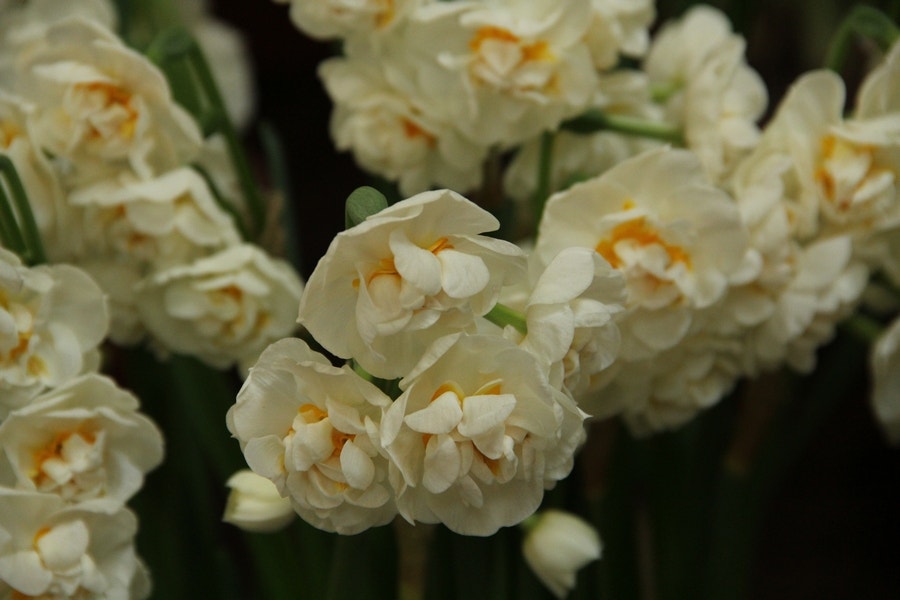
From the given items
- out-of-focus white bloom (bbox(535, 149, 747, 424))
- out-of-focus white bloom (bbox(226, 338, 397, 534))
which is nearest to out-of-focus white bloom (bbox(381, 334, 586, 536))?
out-of-focus white bloom (bbox(226, 338, 397, 534))

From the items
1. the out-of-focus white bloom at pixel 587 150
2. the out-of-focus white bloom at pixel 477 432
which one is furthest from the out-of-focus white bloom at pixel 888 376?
the out-of-focus white bloom at pixel 477 432

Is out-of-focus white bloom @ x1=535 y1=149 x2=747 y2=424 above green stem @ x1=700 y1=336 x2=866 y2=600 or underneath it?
above

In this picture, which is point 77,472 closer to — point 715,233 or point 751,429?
point 715,233

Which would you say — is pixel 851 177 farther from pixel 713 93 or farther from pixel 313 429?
pixel 313 429

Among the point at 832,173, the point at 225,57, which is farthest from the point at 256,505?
the point at 225,57

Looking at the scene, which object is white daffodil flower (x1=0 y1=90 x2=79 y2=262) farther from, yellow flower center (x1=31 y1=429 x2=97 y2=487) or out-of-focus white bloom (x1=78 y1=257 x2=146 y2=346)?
yellow flower center (x1=31 y1=429 x2=97 y2=487)

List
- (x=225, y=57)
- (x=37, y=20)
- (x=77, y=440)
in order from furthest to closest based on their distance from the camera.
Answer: (x=225, y=57), (x=37, y=20), (x=77, y=440)

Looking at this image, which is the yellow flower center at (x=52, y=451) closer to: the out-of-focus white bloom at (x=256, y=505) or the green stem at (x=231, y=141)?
the out-of-focus white bloom at (x=256, y=505)

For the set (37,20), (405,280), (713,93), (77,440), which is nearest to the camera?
(405,280)

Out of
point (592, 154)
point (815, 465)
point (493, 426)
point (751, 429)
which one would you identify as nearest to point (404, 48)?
point (592, 154)
